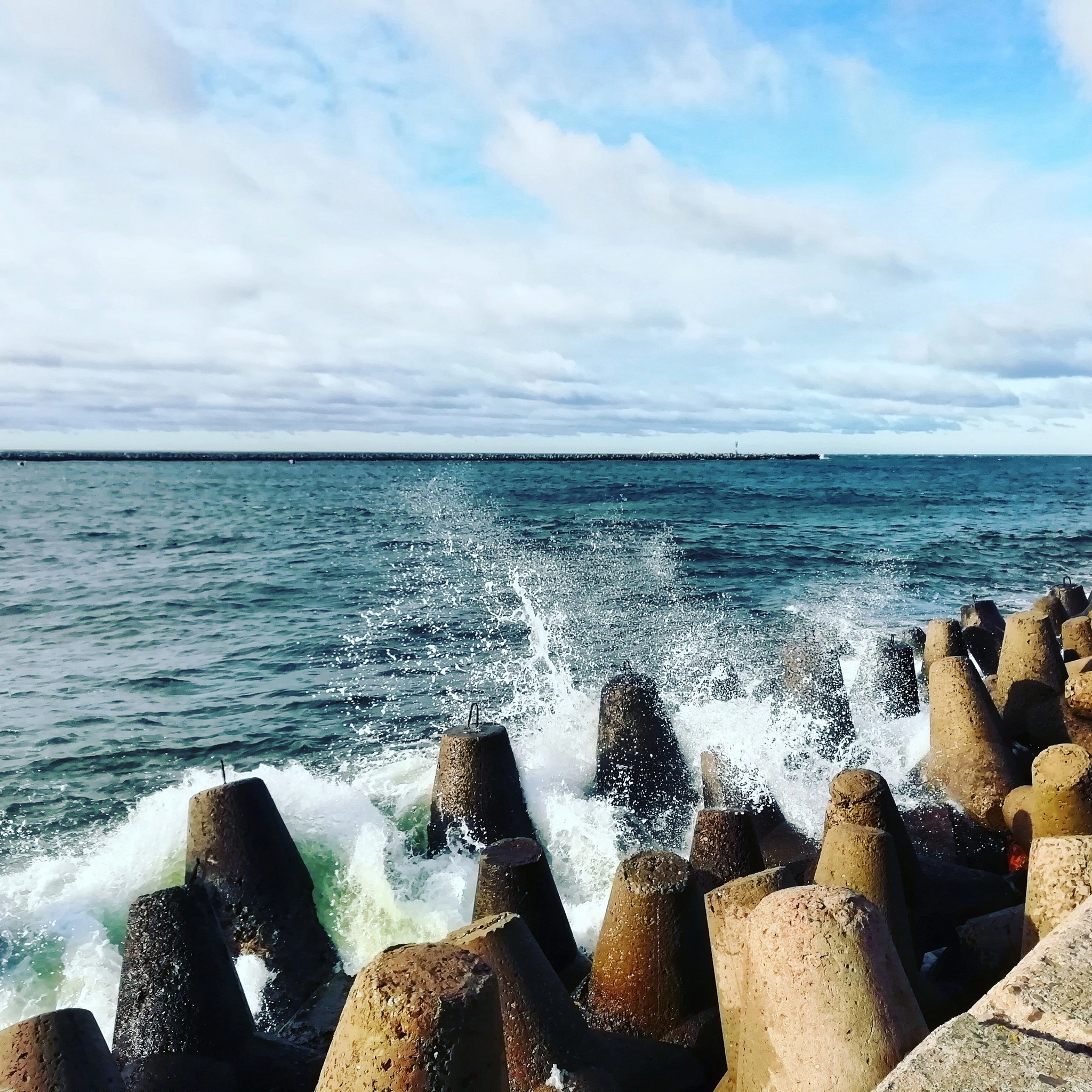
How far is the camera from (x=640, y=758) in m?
7.28

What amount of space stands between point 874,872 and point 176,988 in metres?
2.97

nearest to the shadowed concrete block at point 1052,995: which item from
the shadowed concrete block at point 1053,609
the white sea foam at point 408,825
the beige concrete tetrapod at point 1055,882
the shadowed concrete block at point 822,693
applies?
the beige concrete tetrapod at point 1055,882

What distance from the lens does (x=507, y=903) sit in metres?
4.38

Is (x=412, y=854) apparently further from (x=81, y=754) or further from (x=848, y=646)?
(x=848, y=646)

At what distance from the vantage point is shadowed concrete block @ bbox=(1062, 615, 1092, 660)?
8539 mm

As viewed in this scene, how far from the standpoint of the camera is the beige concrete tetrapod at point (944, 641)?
889 centimetres

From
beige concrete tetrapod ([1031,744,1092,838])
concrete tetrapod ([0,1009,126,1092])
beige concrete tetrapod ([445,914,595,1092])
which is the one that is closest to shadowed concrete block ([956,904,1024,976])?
beige concrete tetrapod ([1031,744,1092,838])

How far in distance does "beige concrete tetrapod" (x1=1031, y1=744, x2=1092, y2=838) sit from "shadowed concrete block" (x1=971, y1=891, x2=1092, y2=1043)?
2139 mm

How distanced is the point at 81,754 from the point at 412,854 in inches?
239

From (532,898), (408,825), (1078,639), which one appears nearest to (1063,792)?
(532,898)

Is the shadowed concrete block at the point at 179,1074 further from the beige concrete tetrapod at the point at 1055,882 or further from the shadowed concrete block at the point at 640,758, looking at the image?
the shadowed concrete block at the point at 640,758

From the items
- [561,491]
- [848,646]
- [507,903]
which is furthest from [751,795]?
[561,491]

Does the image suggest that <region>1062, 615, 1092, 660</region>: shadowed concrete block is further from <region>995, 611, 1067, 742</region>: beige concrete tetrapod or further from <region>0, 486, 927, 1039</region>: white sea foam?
<region>0, 486, 927, 1039</region>: white sea foam

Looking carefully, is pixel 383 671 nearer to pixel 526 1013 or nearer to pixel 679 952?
pixel 679 952
